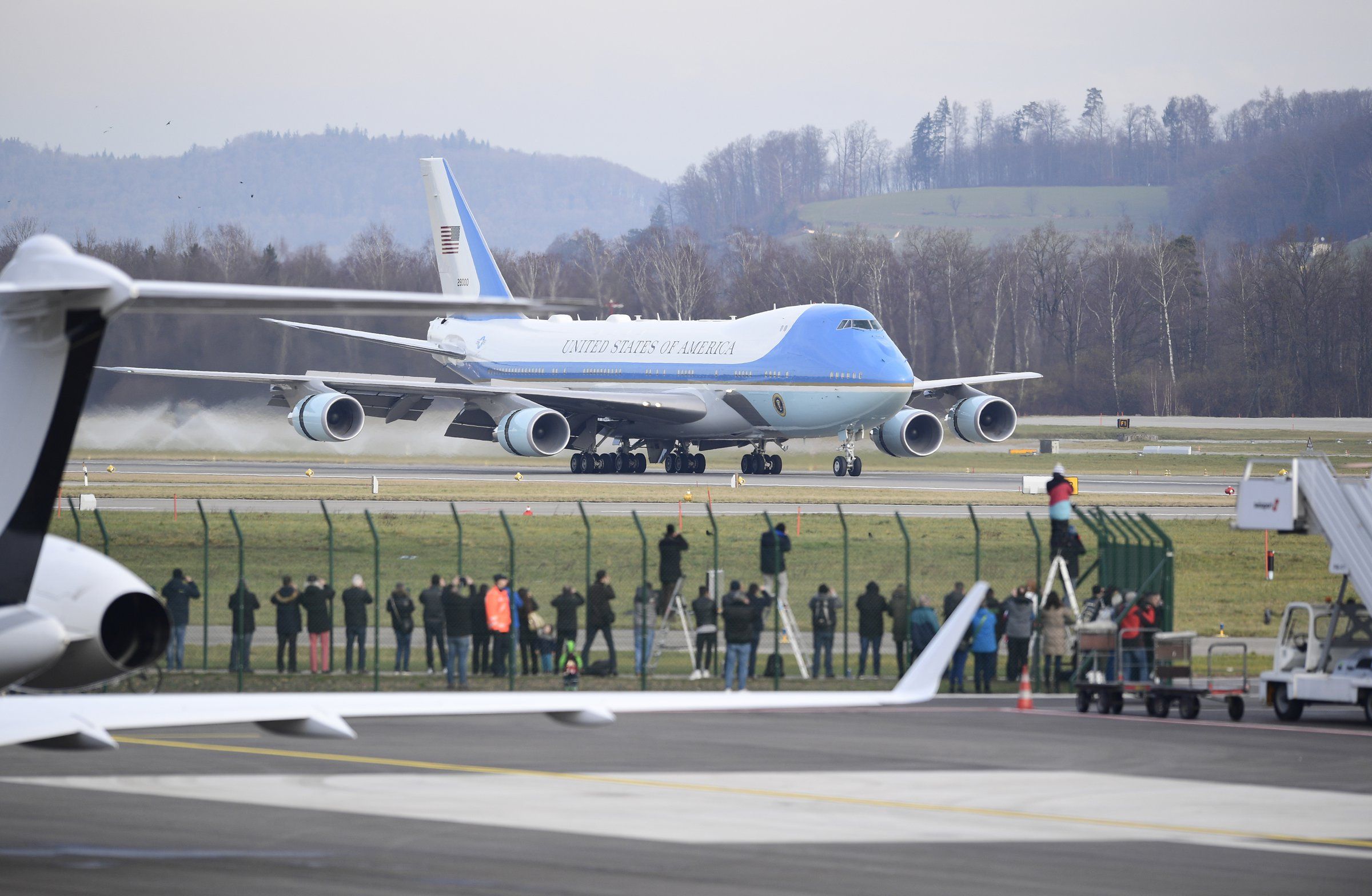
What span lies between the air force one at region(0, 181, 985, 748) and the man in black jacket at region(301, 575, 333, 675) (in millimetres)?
13205

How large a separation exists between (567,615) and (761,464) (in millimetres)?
30439

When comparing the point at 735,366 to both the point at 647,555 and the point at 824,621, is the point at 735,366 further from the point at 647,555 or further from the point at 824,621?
the point at 824,621

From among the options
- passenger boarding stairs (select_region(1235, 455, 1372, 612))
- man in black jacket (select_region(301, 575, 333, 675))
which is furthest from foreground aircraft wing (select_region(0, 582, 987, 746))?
man in black jacket (select_region(301, 575, 333, 675))

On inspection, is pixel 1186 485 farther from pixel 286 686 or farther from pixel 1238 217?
pixel 1238 217

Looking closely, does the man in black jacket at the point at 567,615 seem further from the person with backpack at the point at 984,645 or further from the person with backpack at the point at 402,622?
the person with backpack at the point at 984,645

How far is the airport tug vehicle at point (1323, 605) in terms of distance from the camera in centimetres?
1980

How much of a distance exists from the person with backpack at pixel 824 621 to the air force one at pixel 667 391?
24897 millimetres

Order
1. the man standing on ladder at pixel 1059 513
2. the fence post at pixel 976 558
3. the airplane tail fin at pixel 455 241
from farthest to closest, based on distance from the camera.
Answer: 1. the airplane tail fin at pixel 455 241
2. the man standing on ladder at pixel 1059 513
3. the fence post at pixel 976 558

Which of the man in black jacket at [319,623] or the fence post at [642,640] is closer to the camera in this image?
the fence post at [642,640]

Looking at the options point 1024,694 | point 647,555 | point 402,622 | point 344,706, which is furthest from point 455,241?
point 344,706

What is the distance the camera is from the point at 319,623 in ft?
76.3

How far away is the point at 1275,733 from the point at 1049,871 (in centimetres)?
825

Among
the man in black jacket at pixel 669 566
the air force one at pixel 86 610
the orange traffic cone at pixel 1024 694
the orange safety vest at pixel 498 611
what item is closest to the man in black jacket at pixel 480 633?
the orange safety vest at pixel 498 611

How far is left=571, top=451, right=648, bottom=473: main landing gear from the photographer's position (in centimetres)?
5381
